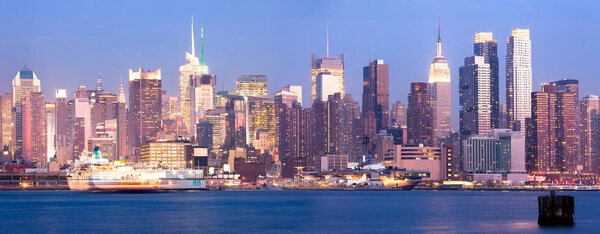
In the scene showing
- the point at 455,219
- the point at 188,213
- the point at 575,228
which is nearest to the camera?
the point at 575,228

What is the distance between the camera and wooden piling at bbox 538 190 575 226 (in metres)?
83.6

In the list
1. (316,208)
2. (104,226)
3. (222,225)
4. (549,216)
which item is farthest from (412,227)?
(316,208)

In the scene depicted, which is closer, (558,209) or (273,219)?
(558,209)

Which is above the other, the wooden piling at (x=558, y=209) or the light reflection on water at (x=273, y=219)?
the wooden piling at (x=558, y=209)

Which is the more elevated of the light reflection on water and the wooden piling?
the wooden piling

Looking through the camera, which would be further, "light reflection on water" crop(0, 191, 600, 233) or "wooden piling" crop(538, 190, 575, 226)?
"light reflection on water" crop(0, 191, 600, 233)

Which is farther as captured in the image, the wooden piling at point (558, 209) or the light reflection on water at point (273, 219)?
the light reflection on water at point (273, 219)

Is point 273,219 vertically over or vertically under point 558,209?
under

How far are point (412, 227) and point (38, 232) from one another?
3523 centimetres

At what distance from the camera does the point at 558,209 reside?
84.5 m

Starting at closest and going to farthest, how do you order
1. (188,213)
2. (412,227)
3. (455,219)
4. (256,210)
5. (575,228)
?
(575,228), (412,227), (455,219), (188,213), (256,210)

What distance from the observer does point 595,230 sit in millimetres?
85438

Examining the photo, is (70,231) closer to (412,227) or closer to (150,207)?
(412,227)

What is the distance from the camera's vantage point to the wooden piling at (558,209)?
3292 inches
